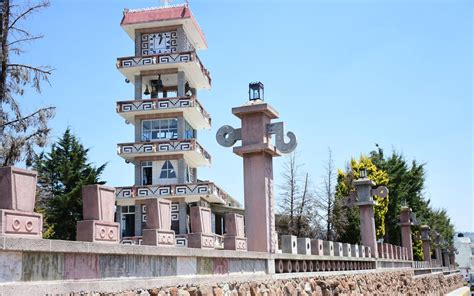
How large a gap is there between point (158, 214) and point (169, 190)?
26.4 m

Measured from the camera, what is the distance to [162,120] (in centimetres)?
3441

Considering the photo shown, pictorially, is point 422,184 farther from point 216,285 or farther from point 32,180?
point 32,180

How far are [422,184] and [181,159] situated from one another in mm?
26507

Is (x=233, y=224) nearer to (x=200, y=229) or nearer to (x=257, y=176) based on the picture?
(x=200, y=229)

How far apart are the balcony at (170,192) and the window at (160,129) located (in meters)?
3.25

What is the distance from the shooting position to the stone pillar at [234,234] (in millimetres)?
9172

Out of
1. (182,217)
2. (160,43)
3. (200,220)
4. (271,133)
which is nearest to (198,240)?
(200,220)

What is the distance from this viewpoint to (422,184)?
50.6 meters

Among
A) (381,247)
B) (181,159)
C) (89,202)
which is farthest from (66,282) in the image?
(181,159)

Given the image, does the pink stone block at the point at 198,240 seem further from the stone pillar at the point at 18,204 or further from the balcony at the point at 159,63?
the balcony at the point at 159,63

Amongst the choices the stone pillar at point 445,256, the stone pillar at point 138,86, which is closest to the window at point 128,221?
the stone pillar at point 138,86

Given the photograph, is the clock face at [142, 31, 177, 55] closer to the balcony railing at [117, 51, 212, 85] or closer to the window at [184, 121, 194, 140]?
the balcony railing at [117, 51, 212, 85]

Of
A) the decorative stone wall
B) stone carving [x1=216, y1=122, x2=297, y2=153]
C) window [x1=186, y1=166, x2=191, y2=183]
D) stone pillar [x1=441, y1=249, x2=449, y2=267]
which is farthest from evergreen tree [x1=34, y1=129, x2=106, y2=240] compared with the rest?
stone pillar [x1=441, y1=249, x2=449, y2=267]

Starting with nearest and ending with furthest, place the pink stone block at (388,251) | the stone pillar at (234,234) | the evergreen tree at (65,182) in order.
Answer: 1. the stone pillar at (234,234)
2. the pink stone block at (388,251)
3. the evergreen tree at (65,182)
